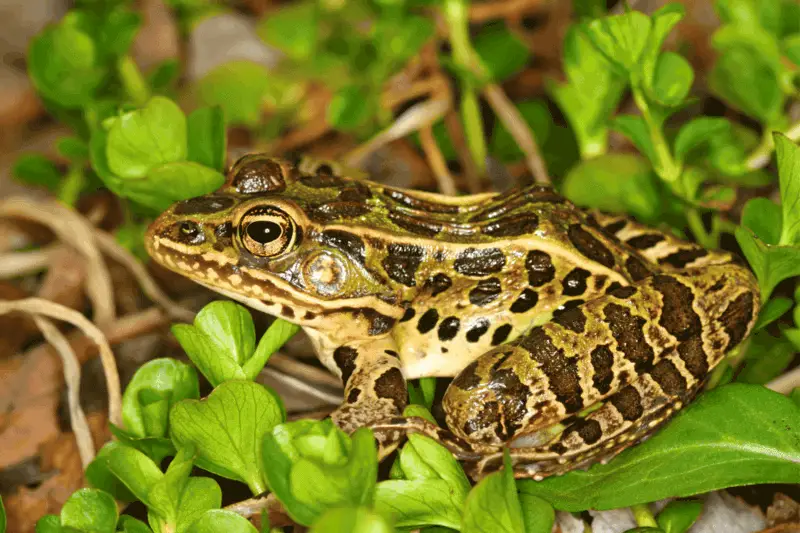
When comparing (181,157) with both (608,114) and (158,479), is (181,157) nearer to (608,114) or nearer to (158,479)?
(158,479)

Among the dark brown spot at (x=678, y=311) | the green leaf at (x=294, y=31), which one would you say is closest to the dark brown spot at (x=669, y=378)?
the dark brown spot at (x=678, y=311)

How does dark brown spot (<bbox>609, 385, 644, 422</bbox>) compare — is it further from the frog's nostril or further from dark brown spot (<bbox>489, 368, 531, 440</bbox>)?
the frog's nostril

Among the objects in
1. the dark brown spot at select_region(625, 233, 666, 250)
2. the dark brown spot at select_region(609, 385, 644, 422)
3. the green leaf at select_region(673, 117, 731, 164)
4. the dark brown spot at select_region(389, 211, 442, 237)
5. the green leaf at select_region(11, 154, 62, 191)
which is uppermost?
the green leaf at select_region(11, 154, 62, 191)

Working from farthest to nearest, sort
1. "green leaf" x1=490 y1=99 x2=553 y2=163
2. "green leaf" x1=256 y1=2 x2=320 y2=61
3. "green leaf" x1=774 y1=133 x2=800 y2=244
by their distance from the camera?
1. "green leaf" x1=256 y1=2 x2=320 y2=61
2. "green leaf" x1=490 y1=99 x2=553 y2=163
3. "green leaf" x1=774 y1=133 x2=800 y2=244

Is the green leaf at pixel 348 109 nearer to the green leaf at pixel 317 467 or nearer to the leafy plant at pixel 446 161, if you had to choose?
the leafy plant at pixel 446 161

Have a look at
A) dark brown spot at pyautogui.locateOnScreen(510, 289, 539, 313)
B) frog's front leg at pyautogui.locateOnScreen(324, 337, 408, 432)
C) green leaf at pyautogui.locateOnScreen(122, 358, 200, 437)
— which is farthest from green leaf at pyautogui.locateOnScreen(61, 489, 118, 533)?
dark brown spot at pyautogui.locateOnScreen(510, 289, 539, 313)

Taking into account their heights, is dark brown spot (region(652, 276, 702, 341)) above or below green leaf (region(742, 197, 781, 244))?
below
